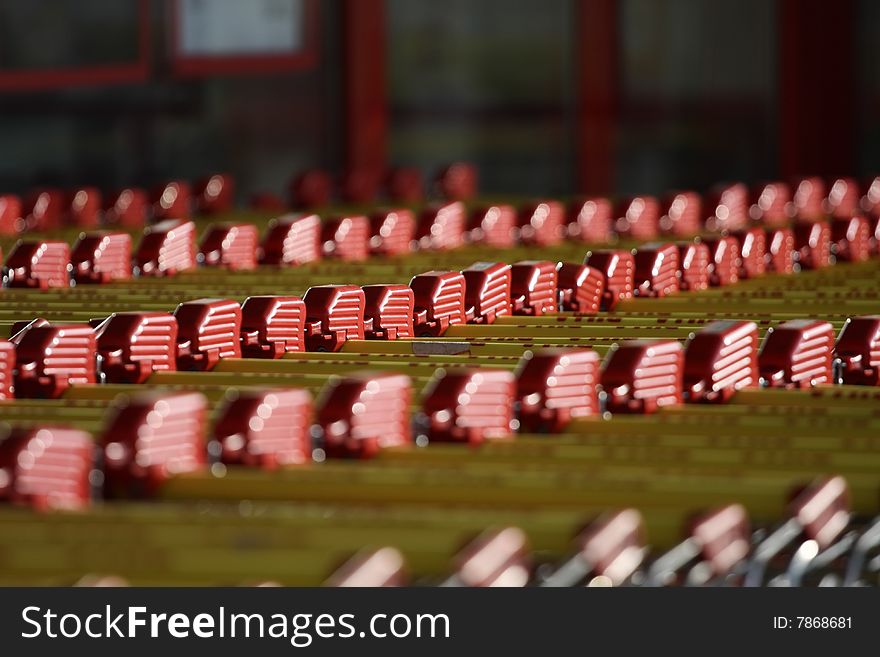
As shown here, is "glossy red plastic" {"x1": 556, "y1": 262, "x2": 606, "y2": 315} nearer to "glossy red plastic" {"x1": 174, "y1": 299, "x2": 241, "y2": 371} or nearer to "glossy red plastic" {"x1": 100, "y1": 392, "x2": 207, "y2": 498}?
"glossy red plastic" {"x1": 174, "y1": 299, "x2": 241, "y2": 371}

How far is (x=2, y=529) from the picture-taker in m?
4.46

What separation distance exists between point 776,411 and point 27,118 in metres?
13.4

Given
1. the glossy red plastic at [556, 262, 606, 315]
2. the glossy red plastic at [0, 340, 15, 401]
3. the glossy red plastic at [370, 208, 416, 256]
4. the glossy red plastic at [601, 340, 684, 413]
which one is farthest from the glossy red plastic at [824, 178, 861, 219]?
the glossy red plastic at [0, 340, 15, 401]

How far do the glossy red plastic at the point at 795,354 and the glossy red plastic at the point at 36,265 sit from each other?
14.9 feet

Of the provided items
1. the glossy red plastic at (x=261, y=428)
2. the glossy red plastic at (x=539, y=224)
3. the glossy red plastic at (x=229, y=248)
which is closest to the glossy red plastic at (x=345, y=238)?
the glossy red plastic at (x=229, y=248)

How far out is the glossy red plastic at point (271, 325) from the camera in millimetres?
7672

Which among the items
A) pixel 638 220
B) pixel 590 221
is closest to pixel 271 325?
pixel 590 221

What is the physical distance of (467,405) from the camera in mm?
5664

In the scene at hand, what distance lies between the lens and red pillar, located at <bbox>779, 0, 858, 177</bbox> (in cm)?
2225

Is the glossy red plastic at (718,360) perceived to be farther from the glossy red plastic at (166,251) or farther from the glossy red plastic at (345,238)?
the glossy red plastic at (345,238)

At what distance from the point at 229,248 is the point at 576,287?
310 cm

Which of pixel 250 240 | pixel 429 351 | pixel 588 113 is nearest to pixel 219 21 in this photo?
pixel 588 113

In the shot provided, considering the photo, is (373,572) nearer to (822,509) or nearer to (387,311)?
(822,509)

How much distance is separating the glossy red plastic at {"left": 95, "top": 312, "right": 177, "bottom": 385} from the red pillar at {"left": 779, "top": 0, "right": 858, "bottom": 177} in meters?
16.1
